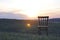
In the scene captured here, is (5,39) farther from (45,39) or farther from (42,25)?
(42,25)

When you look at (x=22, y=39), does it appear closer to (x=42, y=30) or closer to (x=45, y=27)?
(x=45, y=27)

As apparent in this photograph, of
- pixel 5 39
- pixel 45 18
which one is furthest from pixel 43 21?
pixel 5 39

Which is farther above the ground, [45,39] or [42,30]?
[45,39]

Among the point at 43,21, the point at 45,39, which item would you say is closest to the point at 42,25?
the point at 43,21

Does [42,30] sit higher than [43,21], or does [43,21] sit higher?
[43,21]

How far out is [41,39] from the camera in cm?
992

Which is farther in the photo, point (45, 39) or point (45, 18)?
point (45, 18)

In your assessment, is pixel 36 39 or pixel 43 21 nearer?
pixel 36 39

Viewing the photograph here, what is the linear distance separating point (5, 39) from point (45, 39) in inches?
88.6

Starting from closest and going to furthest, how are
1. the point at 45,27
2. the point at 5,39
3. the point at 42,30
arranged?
the point at 5,39 → the point at 45,27 → the point at 42,30

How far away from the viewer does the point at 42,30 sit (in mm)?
15695

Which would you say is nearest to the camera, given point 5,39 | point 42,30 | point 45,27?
point 5,39

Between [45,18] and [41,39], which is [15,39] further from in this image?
[45,18]

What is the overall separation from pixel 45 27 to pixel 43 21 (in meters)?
0.52
